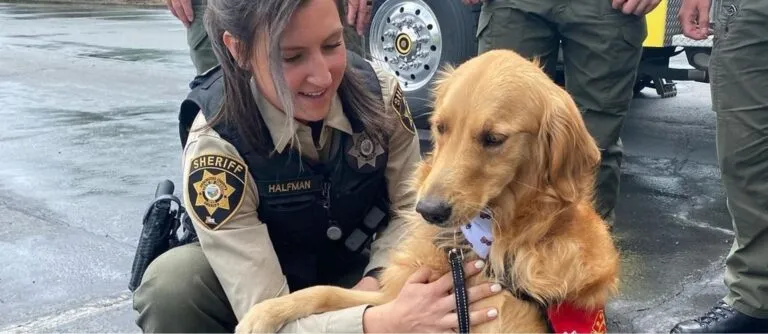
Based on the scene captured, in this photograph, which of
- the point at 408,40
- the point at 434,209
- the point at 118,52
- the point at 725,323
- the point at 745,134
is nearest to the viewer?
the point at 434,209

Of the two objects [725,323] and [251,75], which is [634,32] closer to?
[725,323]

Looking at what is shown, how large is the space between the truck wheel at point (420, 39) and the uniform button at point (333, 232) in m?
2.70

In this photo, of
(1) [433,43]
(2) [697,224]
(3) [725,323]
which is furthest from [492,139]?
(1) [433,43]

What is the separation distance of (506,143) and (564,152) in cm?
17

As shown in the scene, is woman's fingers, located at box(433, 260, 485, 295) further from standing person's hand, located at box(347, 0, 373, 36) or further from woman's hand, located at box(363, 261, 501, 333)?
standing person's hand, located at box(347, 0, 373, 36)

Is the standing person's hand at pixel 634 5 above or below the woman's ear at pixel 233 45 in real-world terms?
below

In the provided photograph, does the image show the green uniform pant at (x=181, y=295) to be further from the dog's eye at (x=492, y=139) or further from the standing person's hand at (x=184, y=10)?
the standing person's hand at (x=184, y=10)

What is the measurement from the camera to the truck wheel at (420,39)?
17.6ft

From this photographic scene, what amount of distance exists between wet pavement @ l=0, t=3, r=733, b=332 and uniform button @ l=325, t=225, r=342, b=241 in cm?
139

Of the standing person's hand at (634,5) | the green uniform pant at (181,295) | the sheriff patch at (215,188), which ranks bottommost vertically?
the green uniform pant at (181,295)

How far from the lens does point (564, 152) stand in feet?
7.22

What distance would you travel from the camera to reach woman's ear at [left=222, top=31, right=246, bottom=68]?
2.46 metres

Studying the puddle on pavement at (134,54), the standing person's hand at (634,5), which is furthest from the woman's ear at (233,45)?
the puddle on pavement at (134,54)

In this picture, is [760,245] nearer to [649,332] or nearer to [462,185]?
[649,332]
